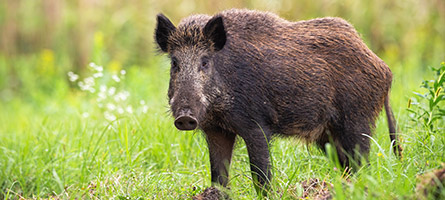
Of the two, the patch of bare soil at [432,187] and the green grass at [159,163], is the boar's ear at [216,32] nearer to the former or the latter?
the green grass at [159,163]

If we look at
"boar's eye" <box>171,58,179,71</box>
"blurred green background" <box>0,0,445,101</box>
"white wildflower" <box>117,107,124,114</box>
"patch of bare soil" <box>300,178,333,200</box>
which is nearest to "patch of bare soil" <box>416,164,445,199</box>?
"patch of bare soil" <box>300,178,333,200</box>

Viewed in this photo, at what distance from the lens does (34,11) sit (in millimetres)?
12820

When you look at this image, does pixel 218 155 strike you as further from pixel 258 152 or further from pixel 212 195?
pixel 212 195

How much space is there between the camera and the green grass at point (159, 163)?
346 centimetres

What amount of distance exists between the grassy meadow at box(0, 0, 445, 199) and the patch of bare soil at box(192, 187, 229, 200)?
6.2 inches

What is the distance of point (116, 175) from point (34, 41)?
969 cm

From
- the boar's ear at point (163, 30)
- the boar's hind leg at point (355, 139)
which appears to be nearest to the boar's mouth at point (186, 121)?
the boar's ear at point (163, 30)

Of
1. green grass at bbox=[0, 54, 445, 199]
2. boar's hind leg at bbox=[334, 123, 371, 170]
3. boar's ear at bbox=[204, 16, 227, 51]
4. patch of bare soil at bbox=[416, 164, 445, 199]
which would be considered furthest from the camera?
boar's hind leg at bbox=[334, 123, 371, 170]

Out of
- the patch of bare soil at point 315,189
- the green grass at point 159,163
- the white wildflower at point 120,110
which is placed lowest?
the patch of bare soil at point 315,189

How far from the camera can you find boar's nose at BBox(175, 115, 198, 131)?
3.47 m

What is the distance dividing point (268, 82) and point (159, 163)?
1387mm

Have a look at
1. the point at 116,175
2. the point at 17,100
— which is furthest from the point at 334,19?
the point at 17,100

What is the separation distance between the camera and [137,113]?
228 inches

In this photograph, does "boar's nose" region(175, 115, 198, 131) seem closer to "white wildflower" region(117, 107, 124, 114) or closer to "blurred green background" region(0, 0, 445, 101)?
"white wildflower" region(117, 107, 124, 114)
